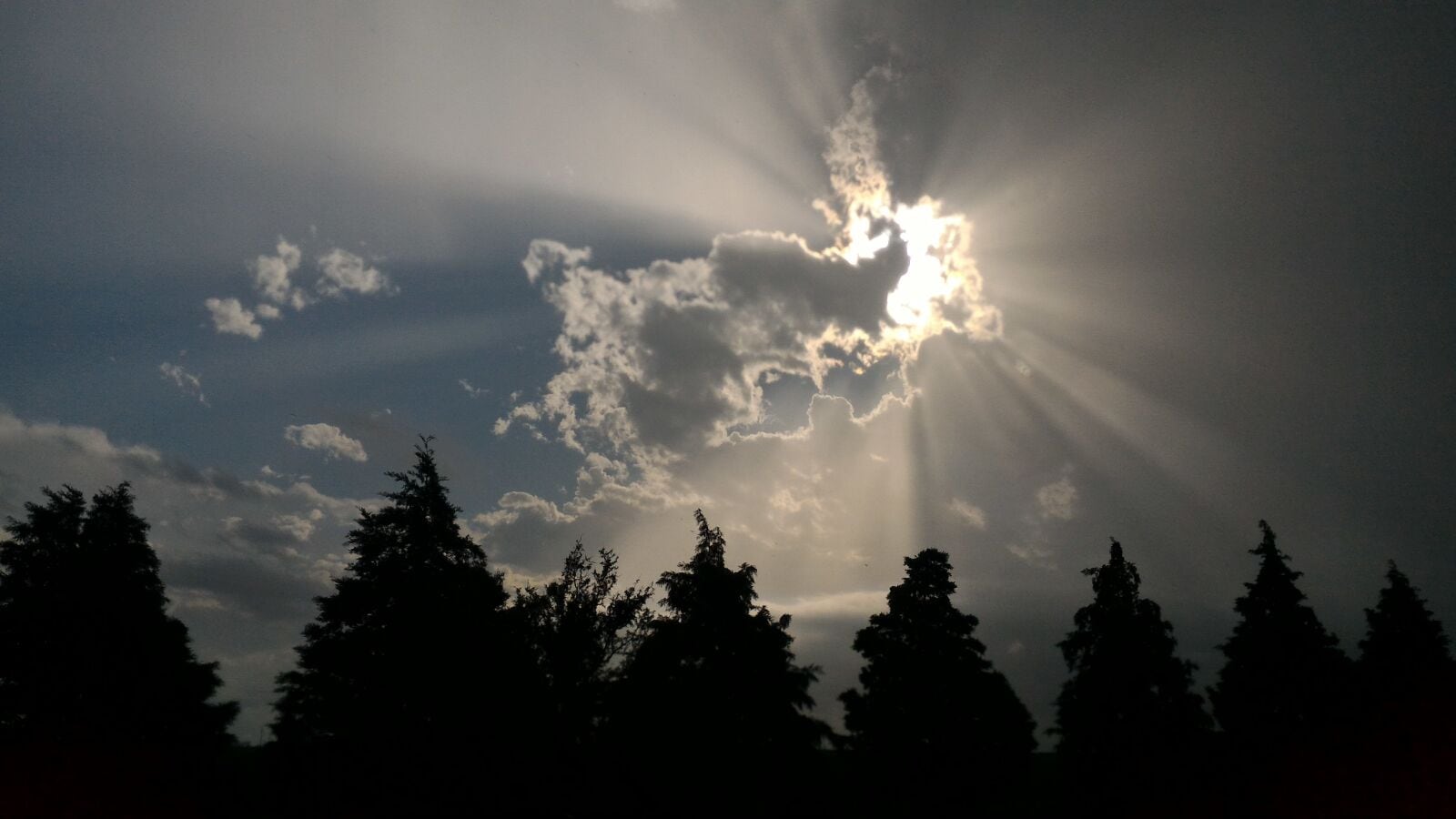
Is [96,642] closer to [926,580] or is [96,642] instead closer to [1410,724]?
[926,580]

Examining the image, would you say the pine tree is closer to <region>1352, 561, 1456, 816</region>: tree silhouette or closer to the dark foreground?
<region>1352, 561, 1456, 816</region>: tree silhouette

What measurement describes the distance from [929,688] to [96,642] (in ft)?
131

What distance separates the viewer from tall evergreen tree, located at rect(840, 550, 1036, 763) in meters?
27.3

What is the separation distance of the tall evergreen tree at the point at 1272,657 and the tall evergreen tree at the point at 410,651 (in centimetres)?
3380

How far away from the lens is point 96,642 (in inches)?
1344

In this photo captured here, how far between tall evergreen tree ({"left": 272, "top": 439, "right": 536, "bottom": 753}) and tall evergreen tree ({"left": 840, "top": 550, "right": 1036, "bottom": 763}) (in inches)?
571

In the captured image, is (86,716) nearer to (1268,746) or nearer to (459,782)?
(459,782)

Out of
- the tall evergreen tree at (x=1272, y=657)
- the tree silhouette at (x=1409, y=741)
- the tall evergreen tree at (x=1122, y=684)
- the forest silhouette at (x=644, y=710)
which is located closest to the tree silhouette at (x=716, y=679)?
the forest silhouette at (x=644, y=710)

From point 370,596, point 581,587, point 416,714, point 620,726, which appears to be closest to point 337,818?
point 416,714

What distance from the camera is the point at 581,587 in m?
40.1

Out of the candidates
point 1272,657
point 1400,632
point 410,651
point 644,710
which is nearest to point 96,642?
point 410,651

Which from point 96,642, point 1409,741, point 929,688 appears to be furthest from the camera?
point 96,642

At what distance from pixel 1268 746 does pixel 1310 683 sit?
24261mm

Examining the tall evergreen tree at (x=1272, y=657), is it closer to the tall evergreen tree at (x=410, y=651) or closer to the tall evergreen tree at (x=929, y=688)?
the tall evergreen tree at (x=929, y=688)
